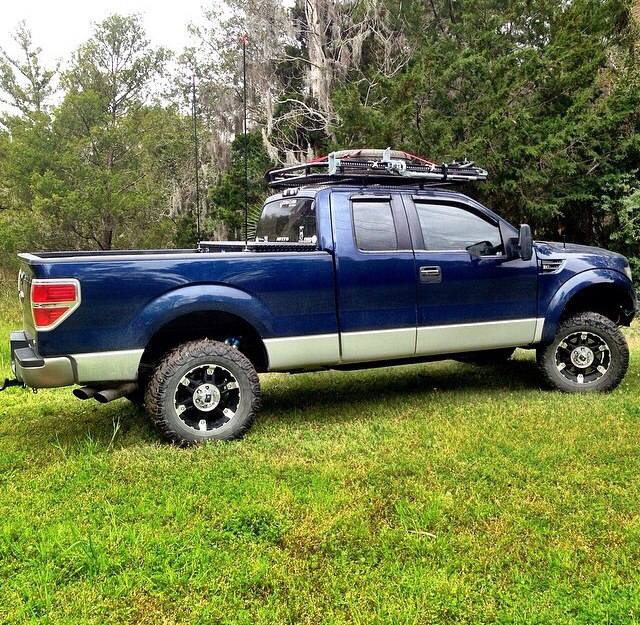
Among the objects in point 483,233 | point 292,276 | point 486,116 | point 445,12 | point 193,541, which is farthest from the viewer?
point 445,12

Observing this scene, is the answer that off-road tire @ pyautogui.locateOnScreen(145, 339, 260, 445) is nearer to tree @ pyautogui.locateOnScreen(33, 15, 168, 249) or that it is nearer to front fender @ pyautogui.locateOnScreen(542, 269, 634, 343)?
front fender @ pyautogui.locateOnScreen(542, 269, 634, 343)

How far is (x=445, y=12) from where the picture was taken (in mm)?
15047

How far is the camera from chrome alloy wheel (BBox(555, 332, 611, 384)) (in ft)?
18.4

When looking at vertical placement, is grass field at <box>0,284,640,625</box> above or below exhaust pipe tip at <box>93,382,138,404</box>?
below

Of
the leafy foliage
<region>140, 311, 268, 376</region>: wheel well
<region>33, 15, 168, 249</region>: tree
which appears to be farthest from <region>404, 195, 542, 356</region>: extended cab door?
<region>33, 15, 168, 249</region>: tree

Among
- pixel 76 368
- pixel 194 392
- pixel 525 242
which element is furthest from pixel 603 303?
pixel 76 368

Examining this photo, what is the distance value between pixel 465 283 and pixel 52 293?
3.14 m

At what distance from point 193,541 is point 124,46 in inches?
862

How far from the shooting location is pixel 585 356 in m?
5.60

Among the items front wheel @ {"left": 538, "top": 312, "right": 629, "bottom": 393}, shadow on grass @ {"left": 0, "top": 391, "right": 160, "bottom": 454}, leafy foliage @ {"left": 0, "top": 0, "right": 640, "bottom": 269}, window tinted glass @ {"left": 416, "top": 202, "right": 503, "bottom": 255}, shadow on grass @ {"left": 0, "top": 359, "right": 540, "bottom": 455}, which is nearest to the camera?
shadow on grass @ {"left": 0, "top": 391, "right": 160, "bottom": 454}

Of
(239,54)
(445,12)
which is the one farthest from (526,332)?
(239,54)

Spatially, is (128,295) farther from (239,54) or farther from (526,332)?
(239,54)

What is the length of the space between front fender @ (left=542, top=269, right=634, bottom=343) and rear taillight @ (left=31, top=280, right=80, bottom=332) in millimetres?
3876

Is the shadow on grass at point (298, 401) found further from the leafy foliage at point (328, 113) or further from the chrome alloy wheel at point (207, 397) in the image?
the leafy foliage at point (328, 113)
